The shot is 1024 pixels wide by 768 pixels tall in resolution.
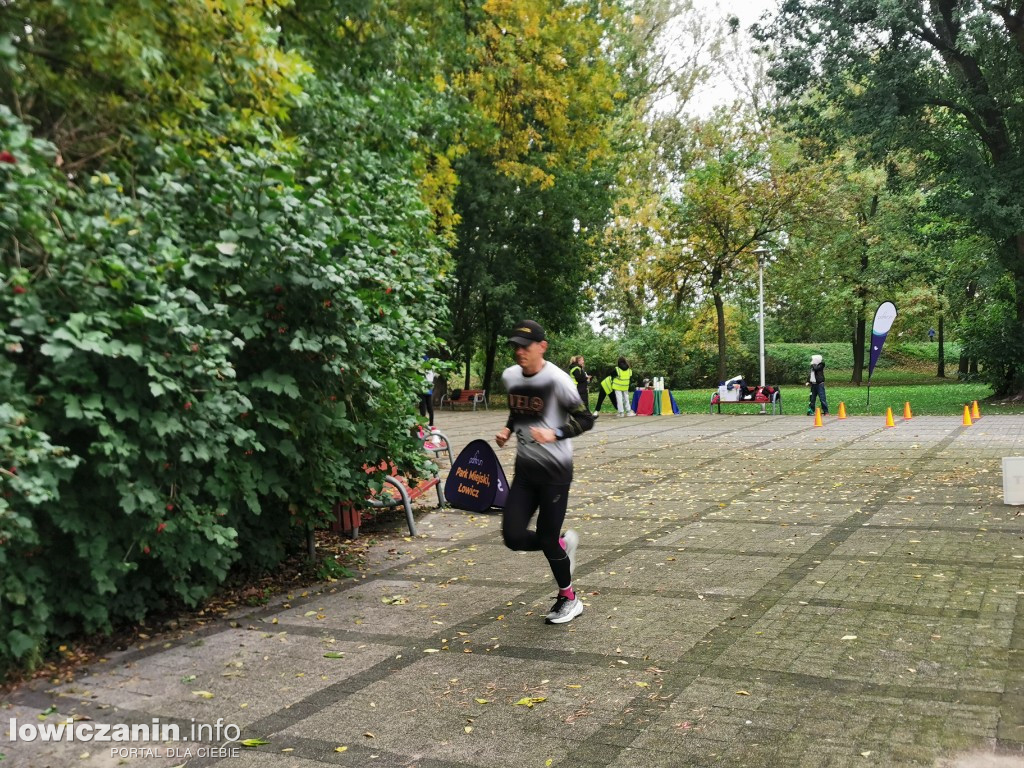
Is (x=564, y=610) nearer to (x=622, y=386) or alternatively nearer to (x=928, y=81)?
(x=622, y=386)

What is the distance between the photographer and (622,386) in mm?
25203

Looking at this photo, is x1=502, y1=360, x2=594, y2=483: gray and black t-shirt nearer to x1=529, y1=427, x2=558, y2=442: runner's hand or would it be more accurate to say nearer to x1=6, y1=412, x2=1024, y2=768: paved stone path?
x1=529, y1=427, x2=558, y2=442: runner's hand

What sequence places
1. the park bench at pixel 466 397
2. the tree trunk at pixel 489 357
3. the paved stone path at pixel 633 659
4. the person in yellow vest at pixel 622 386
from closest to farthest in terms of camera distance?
the paved stone path at pixel 633 659 → the person in yellow vest at pixel 622 386 → the park bench at pixel 466 397 → the tree trunk at pixel 489 357

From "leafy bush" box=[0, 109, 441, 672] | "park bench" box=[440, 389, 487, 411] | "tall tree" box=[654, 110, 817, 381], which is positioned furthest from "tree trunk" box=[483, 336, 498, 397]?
"leafy bush" box=[0, 109, 441, 672]

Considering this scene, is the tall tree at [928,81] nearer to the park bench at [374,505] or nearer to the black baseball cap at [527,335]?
the park bench at [374,505]

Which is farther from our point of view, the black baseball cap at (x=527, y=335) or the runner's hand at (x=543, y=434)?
the black baseball cap at (x=527, y=335)

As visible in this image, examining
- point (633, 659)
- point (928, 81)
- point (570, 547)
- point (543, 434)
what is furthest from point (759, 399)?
point (633, 659)

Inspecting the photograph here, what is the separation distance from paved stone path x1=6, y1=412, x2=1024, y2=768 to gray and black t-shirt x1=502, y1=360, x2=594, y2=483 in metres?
1.00

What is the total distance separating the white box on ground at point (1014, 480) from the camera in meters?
9.28

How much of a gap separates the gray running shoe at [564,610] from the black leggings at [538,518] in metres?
0.10

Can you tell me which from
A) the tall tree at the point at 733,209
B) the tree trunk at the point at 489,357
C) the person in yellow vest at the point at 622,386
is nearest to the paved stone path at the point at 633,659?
the person in yellow vest at the point at 622,386

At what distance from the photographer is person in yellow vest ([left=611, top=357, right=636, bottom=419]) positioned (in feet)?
80.8

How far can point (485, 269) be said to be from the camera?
1166 inches

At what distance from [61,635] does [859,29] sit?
75.7 feet
